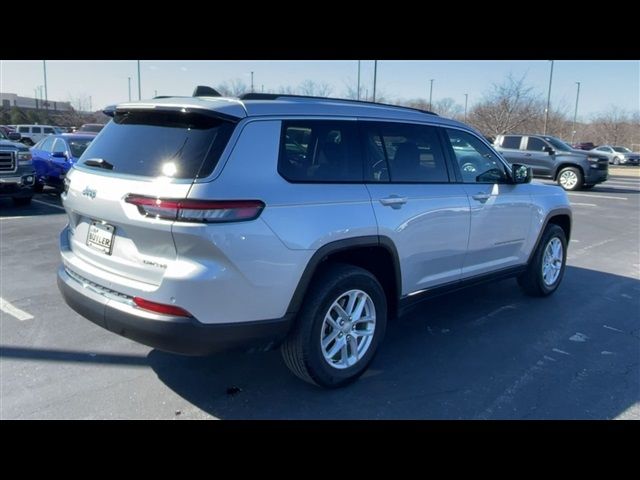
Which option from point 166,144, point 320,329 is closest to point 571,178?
point 320,329

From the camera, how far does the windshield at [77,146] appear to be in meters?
12.1

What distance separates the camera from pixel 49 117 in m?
50.1

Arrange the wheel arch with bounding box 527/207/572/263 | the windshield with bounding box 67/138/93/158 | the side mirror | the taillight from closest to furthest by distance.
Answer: the taillight, the side mirror, the wheel arch with bounding box 527/207/572/263, the windshield with bounding box 67/138/93/158

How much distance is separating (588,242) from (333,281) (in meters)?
7.34

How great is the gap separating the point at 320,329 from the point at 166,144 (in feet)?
4.82

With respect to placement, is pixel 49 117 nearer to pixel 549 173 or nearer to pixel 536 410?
pixel 549 173

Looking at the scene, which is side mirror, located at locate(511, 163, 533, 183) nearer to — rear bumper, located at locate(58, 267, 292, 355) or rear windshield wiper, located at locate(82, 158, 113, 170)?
rear bumper, located at locate(58, 267, 292, 355)

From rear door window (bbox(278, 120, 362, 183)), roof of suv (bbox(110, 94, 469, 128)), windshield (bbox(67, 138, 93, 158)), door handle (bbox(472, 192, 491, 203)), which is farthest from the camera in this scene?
windshield (bbox(67, 138, 93, 158))

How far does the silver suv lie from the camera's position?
2.75 meters

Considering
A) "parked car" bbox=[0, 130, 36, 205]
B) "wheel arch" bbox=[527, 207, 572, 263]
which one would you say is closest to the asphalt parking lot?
"wheel arch" bbox=[527, 207, 572, 263]

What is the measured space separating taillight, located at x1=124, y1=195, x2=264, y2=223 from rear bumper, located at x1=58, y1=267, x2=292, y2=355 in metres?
0.55

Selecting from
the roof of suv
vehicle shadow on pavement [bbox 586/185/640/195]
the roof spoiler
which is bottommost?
vehicle shadow on pavement [bbox 586/185/640/195]

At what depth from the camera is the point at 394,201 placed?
365 centimetres
